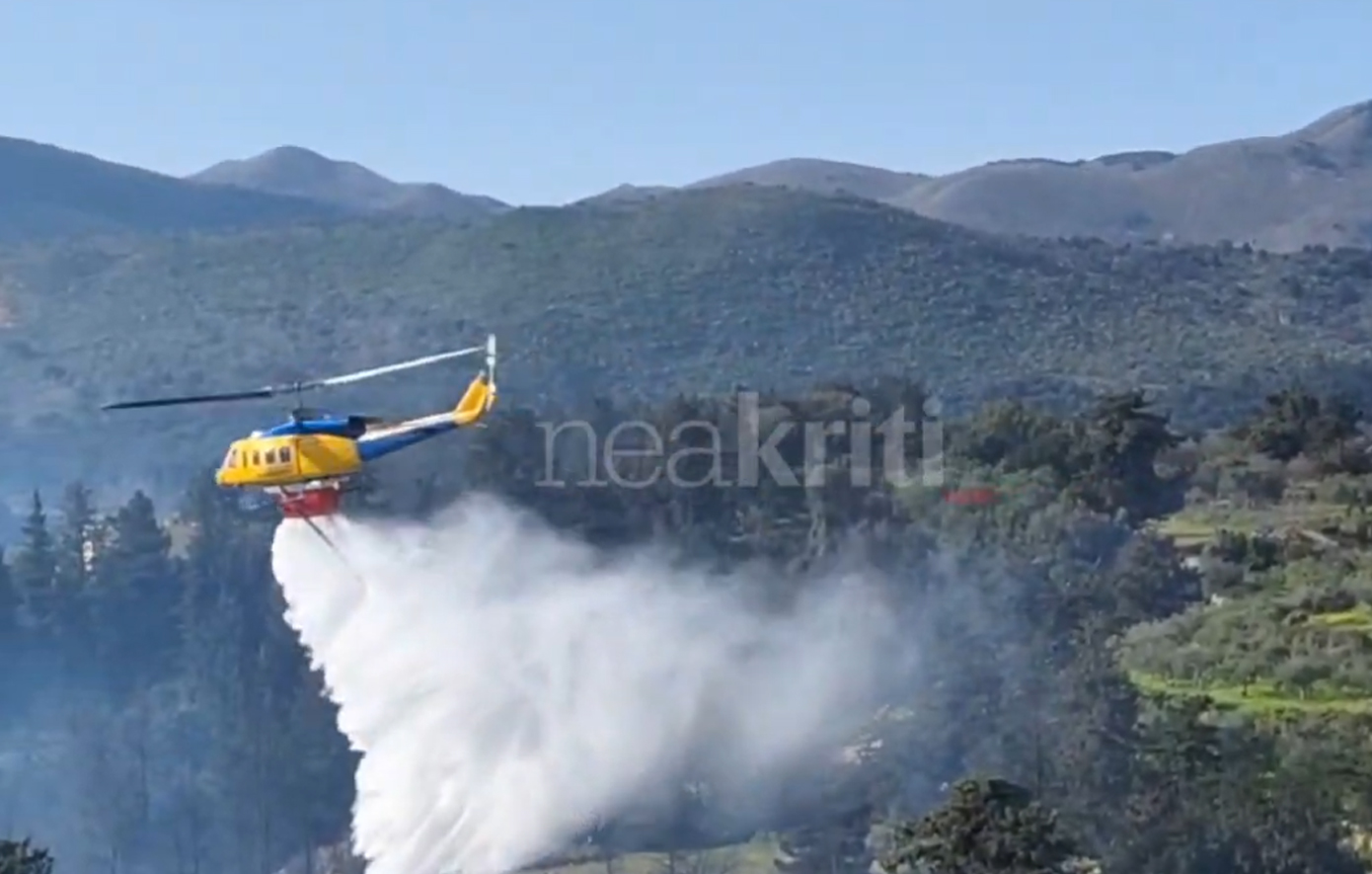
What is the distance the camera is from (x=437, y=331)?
539 ft

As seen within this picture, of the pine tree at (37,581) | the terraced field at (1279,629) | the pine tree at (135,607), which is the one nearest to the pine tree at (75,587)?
the pine tree at (37,581)

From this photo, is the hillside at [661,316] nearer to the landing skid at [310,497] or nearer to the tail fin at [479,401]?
the tail fin at [479,401]

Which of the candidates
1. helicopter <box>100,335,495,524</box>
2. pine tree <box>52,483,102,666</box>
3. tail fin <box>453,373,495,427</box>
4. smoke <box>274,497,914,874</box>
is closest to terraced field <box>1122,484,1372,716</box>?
smoke <box>274,497,914,874</box>

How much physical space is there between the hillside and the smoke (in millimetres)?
57008

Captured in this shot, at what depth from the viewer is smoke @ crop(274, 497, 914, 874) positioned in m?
61.4

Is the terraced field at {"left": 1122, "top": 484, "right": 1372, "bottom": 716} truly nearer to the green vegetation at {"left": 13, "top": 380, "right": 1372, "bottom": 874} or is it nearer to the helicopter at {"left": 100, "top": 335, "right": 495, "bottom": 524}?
the green vegetation at {"left": 13, "top": 380, "right": 1372, "bottom": 874}

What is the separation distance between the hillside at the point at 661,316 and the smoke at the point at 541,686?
187 feet

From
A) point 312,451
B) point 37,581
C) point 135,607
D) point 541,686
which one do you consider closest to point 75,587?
point 37,581

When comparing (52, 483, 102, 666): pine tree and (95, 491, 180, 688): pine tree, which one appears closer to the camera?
(52, 483, 102, 666): pine tree

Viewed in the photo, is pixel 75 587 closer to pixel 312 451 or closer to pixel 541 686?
pixel 541 686

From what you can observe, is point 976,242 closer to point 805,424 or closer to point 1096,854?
point 805,424

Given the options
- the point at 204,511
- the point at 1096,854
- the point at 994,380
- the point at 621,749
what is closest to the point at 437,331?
→ the point at 994,380

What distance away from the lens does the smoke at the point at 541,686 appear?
61438mm

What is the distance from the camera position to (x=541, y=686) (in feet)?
216
